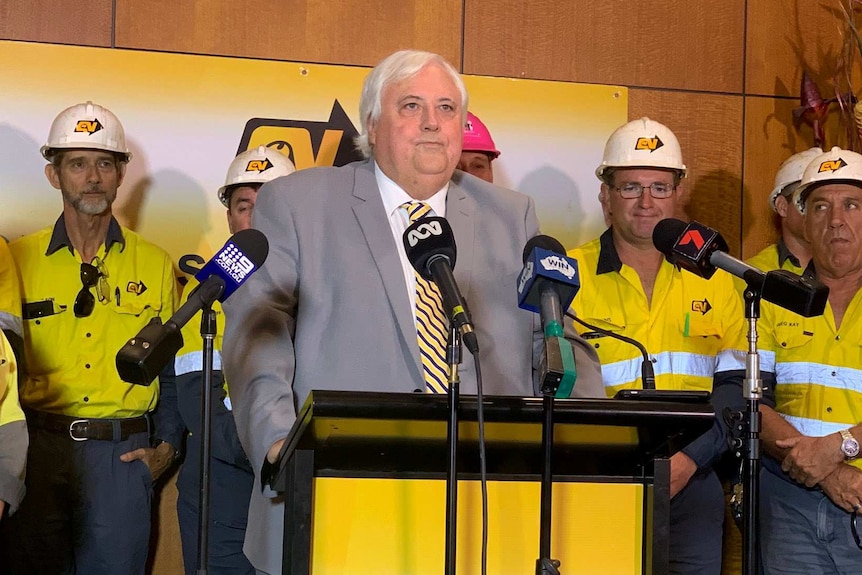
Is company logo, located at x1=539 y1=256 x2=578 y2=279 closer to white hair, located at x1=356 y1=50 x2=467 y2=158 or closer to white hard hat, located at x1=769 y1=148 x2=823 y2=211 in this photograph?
white hair, located at x1=356 y1=50 x2=467 y2=158

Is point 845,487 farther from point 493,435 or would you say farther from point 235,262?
point 235,262

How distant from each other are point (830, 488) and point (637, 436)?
2.19 m

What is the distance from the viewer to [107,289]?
443 centimetres

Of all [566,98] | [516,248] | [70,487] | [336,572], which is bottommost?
[70,487]

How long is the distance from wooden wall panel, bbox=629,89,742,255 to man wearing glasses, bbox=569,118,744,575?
0.97m

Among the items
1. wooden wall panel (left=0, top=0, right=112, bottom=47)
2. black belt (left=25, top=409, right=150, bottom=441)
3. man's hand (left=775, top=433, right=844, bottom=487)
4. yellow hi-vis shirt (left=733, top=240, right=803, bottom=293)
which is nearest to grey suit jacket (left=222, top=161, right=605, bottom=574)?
man's hand (left=775, top=433, right=844, bottom=487)

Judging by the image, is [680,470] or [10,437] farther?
[680,470]

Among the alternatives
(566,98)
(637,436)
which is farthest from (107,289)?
(637,436)

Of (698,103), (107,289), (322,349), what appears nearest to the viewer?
(322,349)

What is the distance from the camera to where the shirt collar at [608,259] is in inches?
161

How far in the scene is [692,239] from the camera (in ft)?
8.08

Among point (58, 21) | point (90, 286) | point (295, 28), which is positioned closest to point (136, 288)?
point (90, 286)

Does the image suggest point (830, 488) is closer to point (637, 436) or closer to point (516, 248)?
point (516, 248)

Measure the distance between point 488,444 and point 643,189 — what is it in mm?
2411
